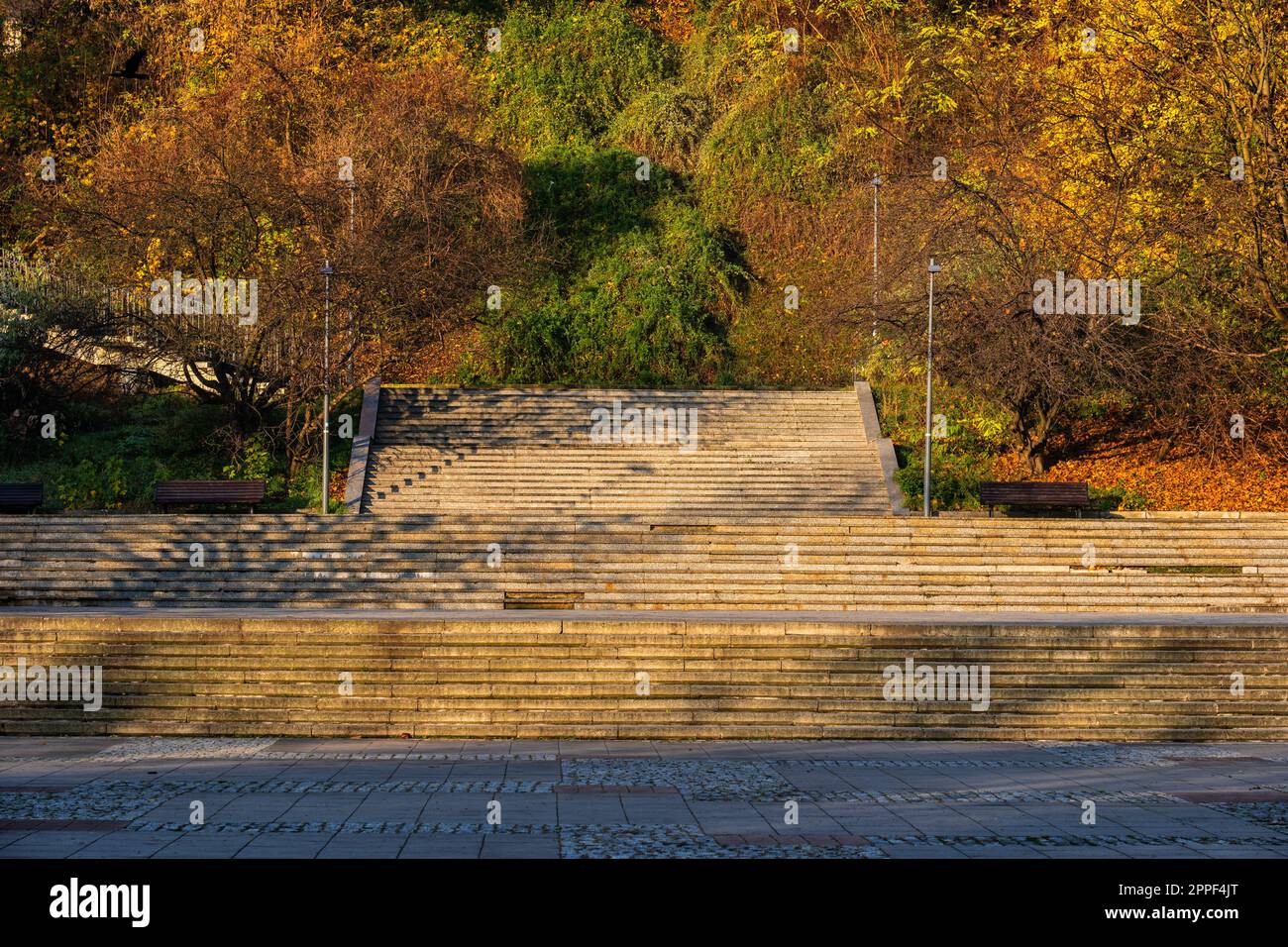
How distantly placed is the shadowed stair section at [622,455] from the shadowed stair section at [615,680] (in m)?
10.2

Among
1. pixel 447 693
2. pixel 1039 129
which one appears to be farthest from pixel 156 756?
pixel 1039 129

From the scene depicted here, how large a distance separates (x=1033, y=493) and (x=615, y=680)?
480 inches

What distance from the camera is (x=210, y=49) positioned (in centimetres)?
3606

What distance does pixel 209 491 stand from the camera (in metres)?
23.2

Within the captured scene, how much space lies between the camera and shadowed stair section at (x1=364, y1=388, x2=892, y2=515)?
2452cm

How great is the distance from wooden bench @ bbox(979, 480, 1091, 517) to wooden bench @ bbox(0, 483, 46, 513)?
17.0 metres

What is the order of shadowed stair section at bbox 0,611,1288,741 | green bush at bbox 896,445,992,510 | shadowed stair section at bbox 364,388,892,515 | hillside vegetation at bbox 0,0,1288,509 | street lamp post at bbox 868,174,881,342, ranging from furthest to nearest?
street lamp post at bbox 868,174,881,342, hillside vegetation at bbox 0,0,1288,509, green bush at bbox 896,445,992,510, shadowed stair section at bbox 364,388,892,515, shadowed stair section at bbox 0,611,1288,741

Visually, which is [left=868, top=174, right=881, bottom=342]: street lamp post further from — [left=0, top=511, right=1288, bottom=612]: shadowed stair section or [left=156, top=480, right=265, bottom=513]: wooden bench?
[left=156, top=480, right=265, bottom=513]: wooden bench

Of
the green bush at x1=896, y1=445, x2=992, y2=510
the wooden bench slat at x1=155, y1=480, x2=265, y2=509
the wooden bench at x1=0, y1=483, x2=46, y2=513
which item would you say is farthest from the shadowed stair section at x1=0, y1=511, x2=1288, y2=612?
the green bush at x1=896, y1=445, x2=992, y2=510

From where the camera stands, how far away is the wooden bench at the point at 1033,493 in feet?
75.4

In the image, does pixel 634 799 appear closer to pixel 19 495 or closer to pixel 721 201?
pixel 19 495

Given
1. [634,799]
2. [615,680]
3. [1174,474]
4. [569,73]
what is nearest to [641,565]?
[615,680]

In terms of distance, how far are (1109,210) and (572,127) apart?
1843 cm

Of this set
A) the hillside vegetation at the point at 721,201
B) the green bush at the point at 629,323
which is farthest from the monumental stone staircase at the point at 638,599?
the green bush at the point at 629,323
